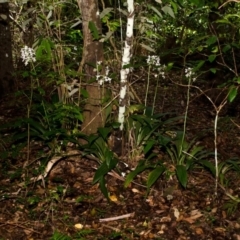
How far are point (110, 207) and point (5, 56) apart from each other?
12.3 feet

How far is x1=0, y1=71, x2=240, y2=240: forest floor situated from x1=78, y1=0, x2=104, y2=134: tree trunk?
15.6 inches

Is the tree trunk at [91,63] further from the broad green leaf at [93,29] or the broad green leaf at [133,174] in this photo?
the broad green leaf at [133,174]

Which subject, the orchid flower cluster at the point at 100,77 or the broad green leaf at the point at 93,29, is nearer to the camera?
the broad green leaf at the point at 93,29

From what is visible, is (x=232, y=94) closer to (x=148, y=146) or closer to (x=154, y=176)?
(x=154, y=176)

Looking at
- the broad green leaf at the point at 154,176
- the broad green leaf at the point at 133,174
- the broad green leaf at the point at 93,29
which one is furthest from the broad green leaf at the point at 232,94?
the broad green leaf at the point at 93,29

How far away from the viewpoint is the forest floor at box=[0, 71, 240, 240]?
3.50 metres

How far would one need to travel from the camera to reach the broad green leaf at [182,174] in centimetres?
379

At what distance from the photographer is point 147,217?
372 cm

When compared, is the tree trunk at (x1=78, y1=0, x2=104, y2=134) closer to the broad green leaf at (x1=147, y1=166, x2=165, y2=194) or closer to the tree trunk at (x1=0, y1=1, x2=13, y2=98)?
the broad green leaf at (x1=147, y1=166, x2=165, y2=194)

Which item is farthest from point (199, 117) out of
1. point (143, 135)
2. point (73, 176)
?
point (73, 176)

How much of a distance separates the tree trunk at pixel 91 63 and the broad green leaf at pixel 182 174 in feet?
3.40

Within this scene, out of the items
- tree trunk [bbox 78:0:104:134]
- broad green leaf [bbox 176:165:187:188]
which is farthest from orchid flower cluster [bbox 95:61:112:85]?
broad green leaf [bbox 176:165:187:188]

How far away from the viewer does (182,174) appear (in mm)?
3857

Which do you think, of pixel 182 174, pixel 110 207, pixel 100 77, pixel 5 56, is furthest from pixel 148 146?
pixel 5 56
